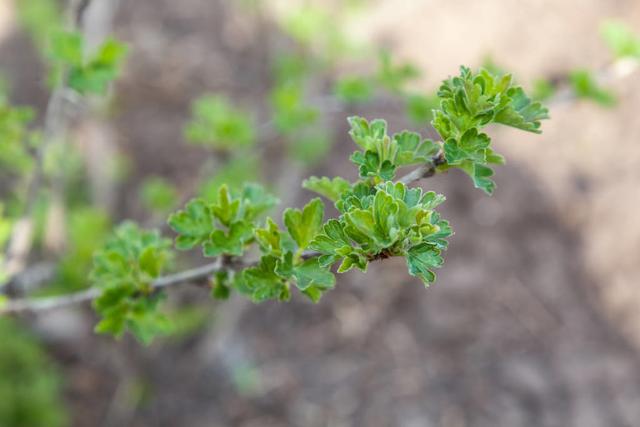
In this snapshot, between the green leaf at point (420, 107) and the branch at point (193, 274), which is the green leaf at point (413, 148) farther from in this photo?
the green leaf at point (420, 107)

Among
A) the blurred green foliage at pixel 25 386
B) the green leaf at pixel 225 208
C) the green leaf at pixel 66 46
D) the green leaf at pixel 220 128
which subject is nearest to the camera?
the green leaf at pixel 225 208

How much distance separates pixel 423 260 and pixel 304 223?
184 millimetres

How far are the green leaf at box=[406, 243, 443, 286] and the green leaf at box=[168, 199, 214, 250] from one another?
0.32m

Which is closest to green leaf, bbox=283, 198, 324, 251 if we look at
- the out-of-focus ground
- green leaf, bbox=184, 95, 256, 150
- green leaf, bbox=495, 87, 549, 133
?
green leaf, bbox=495, 87, 549, 133

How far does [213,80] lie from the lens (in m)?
4.50

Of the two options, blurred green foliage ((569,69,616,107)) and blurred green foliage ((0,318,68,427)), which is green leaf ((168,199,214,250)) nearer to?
blurred green foliage ((569,69,616,107))

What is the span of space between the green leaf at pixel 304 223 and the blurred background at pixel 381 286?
1406mm

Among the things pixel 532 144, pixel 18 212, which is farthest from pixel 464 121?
pixel 532 144

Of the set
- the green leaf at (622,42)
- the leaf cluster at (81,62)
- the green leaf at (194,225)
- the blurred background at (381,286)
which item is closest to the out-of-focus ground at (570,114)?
the blurred background at (381,286)

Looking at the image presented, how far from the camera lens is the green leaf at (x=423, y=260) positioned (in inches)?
26.4

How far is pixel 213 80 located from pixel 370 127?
12.8 ft

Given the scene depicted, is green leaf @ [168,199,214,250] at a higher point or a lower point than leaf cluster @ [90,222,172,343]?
higher

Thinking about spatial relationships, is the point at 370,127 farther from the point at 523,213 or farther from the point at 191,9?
the point at 191,9

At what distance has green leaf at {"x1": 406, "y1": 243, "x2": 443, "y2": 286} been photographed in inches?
26.4
